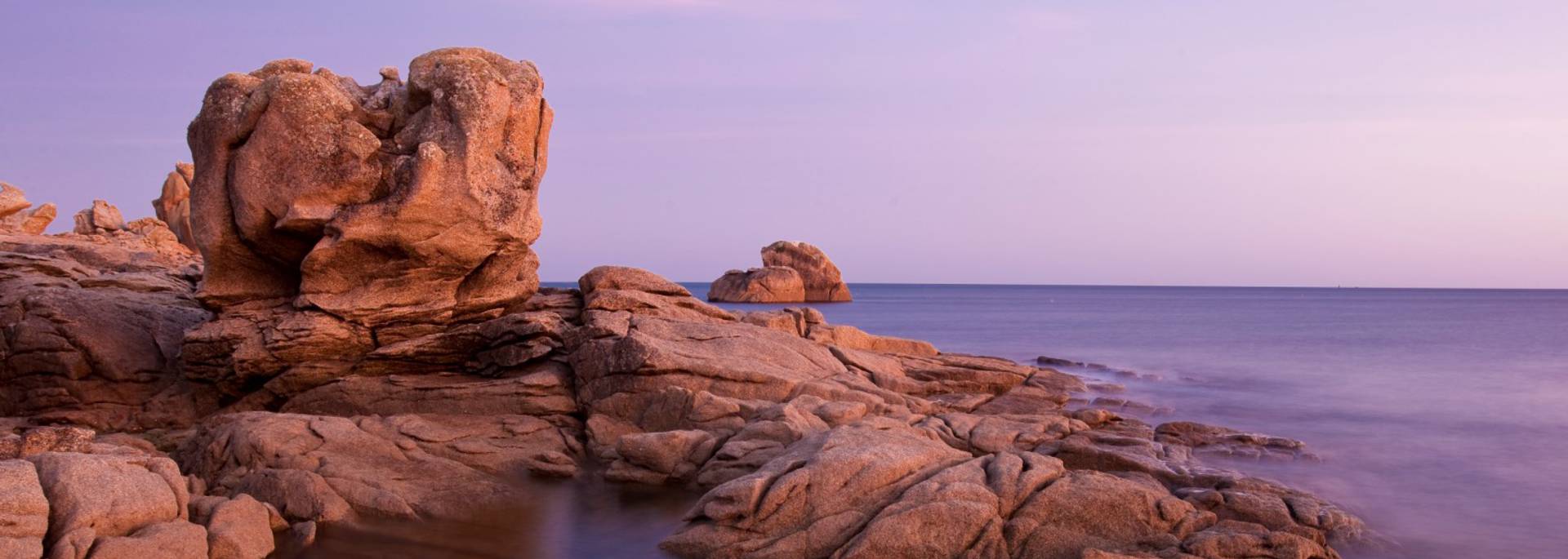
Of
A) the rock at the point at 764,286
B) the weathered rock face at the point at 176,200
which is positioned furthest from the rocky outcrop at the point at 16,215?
the rock at the point at 764,286

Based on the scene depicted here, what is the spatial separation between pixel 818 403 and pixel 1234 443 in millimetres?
9199

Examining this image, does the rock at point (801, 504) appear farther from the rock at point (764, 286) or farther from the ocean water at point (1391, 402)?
the rock at point (764, 286)

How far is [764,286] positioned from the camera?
102 meters

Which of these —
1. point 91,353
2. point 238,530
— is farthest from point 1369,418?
point 91,353

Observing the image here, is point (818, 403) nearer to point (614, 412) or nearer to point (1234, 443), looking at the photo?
point (614, 412)

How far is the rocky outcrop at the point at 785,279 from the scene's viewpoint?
102 m

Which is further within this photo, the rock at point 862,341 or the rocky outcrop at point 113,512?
the rock at point 862,341

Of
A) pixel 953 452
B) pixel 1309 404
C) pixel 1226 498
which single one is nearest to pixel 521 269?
pixel 953 452

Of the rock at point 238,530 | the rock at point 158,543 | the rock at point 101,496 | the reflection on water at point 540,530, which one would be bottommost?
the reflection on water at point 540,530

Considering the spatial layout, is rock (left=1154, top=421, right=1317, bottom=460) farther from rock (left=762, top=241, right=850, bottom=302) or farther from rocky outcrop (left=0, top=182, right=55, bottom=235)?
rock (left=762, top=241, right=850, bottom=302)

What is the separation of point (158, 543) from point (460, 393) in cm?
860

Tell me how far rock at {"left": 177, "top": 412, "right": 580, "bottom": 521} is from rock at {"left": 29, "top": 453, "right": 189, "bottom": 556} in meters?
2.10

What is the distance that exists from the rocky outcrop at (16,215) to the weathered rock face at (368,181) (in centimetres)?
2259

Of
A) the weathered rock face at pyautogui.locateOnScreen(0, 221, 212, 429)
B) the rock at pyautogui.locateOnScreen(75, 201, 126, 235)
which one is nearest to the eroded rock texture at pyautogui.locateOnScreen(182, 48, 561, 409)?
the weathered rock face at pyautogui.locateOnScreen(0, 221, 212, 429)
